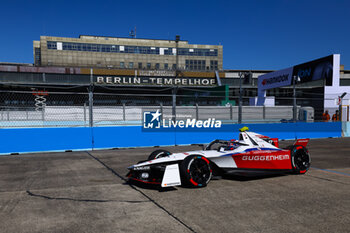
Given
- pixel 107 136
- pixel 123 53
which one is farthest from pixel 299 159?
pixel 123 53

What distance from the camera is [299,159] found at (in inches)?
288

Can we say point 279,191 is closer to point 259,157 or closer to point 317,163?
point 259,157

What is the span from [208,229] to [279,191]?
2399 mm

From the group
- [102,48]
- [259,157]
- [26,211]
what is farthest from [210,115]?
[102,48]

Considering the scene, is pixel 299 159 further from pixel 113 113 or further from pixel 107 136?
pixel 113 113

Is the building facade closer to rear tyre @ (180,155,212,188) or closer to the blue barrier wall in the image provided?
the blue barrier wall

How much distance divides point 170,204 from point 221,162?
6.28 feet

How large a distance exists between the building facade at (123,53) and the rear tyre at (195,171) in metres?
56.7

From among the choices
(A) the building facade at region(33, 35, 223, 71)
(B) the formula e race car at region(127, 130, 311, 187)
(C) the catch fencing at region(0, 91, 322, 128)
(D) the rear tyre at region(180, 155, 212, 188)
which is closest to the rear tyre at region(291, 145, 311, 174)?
(B) the formula e race car at region(127, 130, 311, 187)

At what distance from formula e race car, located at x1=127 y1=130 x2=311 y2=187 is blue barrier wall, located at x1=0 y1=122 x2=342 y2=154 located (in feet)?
19.4

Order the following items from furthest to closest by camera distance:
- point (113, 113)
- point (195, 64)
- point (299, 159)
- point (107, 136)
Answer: point (195, 64)
point (113, 113)
point (107, 136)
point (299, 159)

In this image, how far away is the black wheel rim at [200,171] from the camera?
5.97 meters
